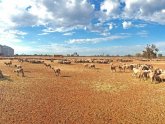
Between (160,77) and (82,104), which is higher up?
(160,77)

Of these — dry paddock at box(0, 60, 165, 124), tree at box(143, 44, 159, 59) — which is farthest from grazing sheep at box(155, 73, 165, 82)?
tree at box(143, 44, 159, 59)

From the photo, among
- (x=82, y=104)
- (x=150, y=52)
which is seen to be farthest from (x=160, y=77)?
(x=150, y=52)

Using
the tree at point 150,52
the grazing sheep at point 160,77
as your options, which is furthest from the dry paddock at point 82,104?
the tree at point 150,52

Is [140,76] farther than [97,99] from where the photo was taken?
Yes

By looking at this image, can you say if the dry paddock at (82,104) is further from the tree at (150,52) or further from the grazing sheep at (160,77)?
the tree at (150,52)

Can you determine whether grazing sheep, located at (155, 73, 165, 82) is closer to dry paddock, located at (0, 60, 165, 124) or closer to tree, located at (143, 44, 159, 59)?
dry paddock, located at (0, 60, 165, 124)

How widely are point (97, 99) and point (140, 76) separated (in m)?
13.1

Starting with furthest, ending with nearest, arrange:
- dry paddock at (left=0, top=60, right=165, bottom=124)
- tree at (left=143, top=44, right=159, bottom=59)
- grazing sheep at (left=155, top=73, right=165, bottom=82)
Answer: tree at (left=143, top=44, right=159, bottom=59), grazing sheep at (left=155, top=73, right=165, bottom=82), dry paddock at (left=0, top=60, right=165, bottom=124)

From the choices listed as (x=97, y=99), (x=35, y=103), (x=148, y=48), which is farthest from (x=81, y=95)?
(x=148, y=48)

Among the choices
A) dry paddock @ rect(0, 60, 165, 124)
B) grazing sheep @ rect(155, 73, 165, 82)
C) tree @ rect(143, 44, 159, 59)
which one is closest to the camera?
dry paddock @ rect(0, 60, 165, 124)

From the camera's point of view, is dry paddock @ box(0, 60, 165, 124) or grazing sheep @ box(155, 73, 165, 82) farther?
grazing sheep @ box(155, 73, 165, 82)

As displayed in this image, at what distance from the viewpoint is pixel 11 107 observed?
19.0m

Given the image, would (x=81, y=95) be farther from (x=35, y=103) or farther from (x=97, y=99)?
(x=35, y=103)

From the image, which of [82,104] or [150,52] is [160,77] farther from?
[150,52]
